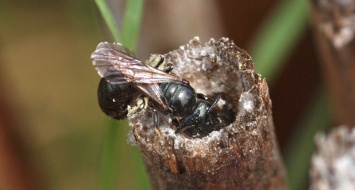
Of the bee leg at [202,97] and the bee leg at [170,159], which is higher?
the bee leg at [202,97]

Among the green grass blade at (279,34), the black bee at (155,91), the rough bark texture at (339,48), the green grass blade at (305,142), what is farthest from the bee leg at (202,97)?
the green grass blade at (305,142)

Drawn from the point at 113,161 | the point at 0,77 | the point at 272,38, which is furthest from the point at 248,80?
the point at 0,77

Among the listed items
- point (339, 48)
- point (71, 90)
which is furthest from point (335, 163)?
point (71, 90)

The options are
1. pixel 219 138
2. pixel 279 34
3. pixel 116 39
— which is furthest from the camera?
pixel 279 34

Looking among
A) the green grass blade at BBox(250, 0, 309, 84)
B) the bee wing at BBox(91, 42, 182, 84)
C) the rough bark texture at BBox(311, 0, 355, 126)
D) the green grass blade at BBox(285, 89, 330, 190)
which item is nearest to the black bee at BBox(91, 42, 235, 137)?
the bee wing at BBox(91, 42, 182, 84)

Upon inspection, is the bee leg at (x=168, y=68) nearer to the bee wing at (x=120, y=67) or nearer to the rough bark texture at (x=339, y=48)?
the bee wing at (x=120, y=67)

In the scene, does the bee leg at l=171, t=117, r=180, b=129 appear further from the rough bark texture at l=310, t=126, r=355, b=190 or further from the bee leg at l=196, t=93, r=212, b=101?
the rough bark texture at l=310, t=126, r=355, b=190

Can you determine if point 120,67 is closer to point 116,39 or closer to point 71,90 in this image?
point 116,39

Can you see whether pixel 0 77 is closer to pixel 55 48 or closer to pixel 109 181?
pixel 55 48
